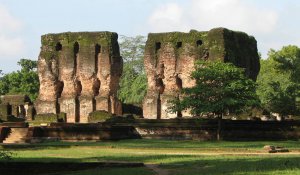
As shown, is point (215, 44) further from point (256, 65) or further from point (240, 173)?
point (240, 173)

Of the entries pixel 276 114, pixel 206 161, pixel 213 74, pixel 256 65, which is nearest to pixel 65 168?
pixel 206 161

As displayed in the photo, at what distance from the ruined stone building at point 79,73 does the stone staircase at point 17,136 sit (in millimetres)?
16555

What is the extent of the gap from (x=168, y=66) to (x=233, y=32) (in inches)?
213

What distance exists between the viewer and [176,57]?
5000 cm

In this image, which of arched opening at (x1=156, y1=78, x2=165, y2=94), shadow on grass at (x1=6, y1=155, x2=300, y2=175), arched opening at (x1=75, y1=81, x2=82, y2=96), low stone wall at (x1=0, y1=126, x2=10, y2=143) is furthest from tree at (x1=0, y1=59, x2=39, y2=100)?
shadow on grass at (x1=6, y1=155, x2=300, y2=175)

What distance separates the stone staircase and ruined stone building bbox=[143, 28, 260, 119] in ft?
52.1

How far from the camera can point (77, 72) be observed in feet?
174

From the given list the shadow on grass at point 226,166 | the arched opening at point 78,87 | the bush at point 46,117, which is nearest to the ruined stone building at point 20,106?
the bush at point 46,117

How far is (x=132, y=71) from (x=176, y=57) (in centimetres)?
2623

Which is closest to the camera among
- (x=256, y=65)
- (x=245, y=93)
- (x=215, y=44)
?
(x=245, y=93)

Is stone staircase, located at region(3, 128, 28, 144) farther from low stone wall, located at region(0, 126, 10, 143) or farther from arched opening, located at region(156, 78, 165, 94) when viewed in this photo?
arched opening, located at region(156, 78, 165, 94)

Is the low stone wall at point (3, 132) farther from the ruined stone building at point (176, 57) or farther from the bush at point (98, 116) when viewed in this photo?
the ruined stone building at point (176, 57)

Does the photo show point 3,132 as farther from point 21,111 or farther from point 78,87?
point 21,111

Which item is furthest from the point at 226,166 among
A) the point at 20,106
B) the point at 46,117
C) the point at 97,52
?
the point at 20,106
